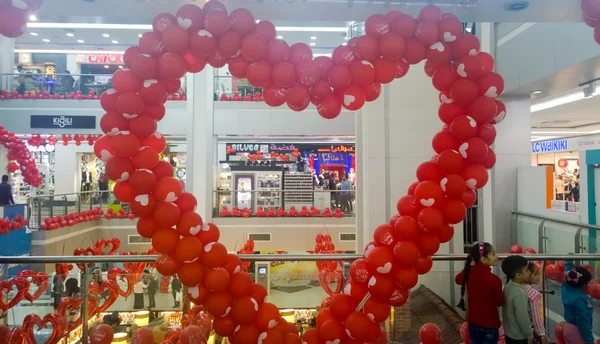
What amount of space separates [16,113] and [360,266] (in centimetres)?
1436

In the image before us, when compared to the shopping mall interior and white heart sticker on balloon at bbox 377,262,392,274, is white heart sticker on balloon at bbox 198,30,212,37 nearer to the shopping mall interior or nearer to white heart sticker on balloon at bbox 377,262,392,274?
the shopping mall interior

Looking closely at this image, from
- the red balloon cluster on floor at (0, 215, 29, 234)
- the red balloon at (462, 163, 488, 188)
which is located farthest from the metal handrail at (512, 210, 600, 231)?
the red balloon cluster on floor at (0, 215, 29, 234)

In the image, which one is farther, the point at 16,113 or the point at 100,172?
the point at 100,172

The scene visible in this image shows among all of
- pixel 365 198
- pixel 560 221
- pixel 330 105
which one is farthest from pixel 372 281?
pixel 560 221

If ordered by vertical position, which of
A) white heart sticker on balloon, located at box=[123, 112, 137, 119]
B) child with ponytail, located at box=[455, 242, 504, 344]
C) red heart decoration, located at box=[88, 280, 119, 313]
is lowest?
red heart decoration, located at box=[88, 280, 119, 313]

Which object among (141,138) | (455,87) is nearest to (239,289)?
(141,138)

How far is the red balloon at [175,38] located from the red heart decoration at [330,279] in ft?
7.51

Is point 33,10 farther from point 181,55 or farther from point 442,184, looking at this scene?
point 442,184

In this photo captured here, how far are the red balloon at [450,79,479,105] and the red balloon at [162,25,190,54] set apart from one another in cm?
193

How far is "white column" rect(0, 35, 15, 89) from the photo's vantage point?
47.1 ft

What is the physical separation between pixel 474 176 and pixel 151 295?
11.2 feet

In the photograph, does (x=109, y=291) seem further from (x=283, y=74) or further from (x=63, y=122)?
(x=63, y=122)

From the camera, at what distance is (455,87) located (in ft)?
10.2

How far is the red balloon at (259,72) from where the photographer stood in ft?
9.84
